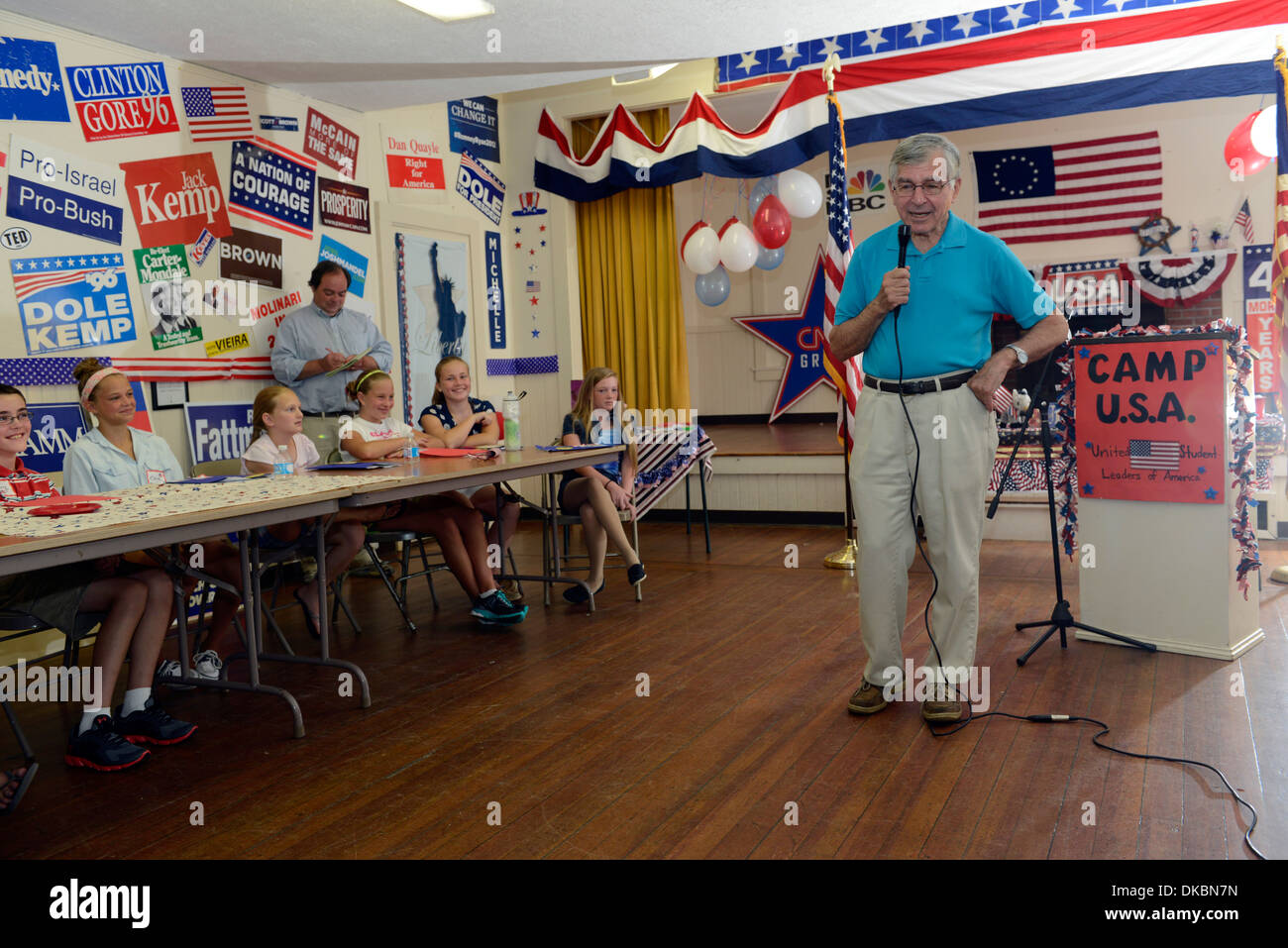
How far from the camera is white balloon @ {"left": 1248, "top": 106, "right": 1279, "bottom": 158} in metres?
4.93

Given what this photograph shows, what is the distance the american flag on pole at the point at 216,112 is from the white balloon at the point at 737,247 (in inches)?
121

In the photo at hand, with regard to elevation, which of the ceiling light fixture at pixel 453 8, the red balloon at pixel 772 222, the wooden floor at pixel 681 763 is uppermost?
the ceiling light fixture at pixel 453 8

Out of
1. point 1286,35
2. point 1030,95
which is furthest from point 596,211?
point 1286,35

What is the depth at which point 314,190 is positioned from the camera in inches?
226

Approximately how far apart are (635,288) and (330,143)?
253 centimetres

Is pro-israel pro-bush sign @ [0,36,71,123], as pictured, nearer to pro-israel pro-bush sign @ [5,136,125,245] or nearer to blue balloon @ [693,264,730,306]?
pro-israel pro-bush sign @ [5,136,125,245]

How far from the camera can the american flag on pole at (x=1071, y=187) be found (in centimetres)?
841

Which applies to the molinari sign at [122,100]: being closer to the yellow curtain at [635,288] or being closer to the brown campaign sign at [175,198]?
the brown campaign sign at [175,198]

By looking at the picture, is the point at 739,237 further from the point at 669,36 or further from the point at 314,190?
the point at 314,190

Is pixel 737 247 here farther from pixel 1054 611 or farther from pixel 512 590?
pixel 1054 611

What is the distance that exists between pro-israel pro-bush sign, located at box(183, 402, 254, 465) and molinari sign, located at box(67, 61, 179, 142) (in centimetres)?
133

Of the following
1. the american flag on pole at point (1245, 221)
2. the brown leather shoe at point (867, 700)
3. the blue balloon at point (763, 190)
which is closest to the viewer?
the brown leather shoe at point (867, 700)

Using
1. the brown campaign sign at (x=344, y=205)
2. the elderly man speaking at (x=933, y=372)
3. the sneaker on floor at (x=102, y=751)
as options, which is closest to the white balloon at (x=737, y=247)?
the brown campaign sign at (x=344, y=205)

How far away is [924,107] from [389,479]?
3.91 m
